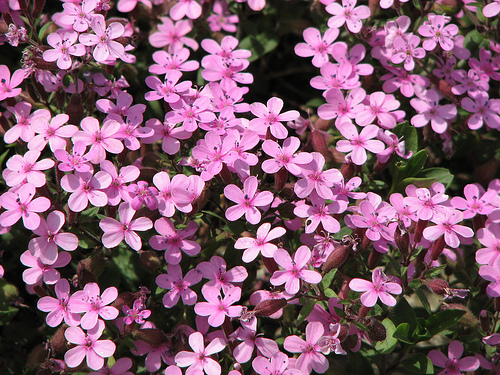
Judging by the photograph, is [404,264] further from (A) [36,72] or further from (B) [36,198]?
(A) [36,72]

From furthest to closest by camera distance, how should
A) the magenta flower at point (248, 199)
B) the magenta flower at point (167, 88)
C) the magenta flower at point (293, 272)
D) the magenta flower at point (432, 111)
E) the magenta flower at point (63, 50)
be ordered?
1. the magenta flower at point (432, 111)
2. the magenta flower at point (167, 88)
3. the magenta flower at point (63, 50)
4. the magenta flower at point (248, 199)
5. the magenta flower at point (293, 272)

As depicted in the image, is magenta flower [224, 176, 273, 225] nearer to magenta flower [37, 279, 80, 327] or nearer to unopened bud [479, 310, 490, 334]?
magenta flower [37, 279, 80, 327]

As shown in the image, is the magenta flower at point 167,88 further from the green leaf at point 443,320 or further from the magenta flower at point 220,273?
the green leaf at point 443,320

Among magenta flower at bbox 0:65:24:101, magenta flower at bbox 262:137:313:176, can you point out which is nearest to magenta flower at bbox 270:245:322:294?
magenta flower at bbox 262:137:313:176

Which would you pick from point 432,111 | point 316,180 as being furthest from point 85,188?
point 432,111

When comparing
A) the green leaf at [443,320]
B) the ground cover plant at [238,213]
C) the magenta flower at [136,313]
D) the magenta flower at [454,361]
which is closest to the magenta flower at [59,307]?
the ground cover plant at [238,213]

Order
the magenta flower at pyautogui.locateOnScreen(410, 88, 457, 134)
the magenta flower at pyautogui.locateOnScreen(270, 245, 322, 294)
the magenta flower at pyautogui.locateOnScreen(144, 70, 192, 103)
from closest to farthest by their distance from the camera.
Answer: the magenta flower at pyautogui.locateOnScreen(270, 245, 322, 294)
the magenta flower at pyautogui.locateOnScreen(144, 70, 192, 103)
the magenta flower at pyautogui.locateOnScreen(410, 88, 457, 134)
